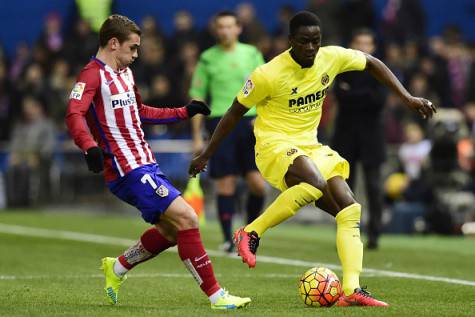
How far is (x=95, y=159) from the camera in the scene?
7508mm

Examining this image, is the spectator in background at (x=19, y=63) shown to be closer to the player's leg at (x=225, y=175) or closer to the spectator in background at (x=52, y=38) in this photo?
the spectator in background at (x=52, y=38)

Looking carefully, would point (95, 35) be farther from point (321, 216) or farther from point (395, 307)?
point (395, 307)

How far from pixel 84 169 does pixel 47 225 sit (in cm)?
282

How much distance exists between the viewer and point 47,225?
699 inches

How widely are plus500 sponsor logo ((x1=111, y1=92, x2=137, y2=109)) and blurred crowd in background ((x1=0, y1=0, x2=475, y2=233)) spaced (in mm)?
8686

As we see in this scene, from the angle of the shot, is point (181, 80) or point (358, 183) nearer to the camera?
point (358, 183)

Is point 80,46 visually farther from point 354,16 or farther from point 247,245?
point 247,245

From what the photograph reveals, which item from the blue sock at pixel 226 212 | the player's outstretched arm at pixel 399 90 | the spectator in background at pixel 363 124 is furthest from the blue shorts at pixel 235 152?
the player's outstretched arm at pixel 399 90

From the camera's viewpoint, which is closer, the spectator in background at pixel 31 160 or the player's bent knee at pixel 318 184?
the player's bent knee at pixel 318 184

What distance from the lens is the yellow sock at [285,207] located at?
8.41 metres

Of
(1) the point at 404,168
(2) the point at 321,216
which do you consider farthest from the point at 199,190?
(1) the point at 404,168

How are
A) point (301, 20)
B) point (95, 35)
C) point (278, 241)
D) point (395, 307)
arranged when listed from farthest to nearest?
point (95, 35)
point (278, 241)
point (301, 20)
point (395, 307)

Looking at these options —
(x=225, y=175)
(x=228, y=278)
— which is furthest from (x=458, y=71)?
(x=228, y=278)

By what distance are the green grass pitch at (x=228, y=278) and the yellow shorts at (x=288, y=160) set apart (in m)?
0.89
